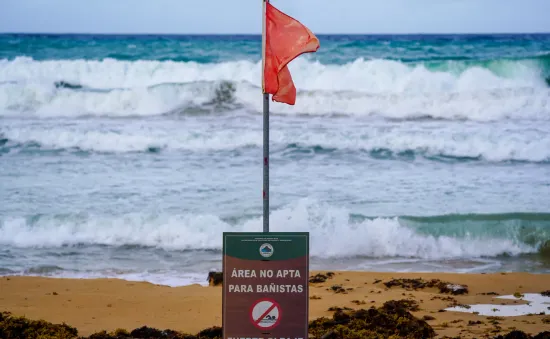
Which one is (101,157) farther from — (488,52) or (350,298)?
(488,52)

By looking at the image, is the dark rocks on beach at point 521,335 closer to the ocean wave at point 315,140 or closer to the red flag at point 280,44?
the red flag at point 280,44

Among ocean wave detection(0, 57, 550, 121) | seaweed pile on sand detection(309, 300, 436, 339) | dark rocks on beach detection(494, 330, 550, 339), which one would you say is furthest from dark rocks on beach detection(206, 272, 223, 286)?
ocean wave detection(0, 57, 550, 121)

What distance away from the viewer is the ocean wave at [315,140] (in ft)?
69.3

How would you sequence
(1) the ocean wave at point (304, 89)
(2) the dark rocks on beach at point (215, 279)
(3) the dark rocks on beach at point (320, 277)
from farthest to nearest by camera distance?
(1) the ocean wave at point (304, 89)
(3) the dark rocks on beach at point (320, 277)
(2) the dark rocks on beach at point (215, 279)

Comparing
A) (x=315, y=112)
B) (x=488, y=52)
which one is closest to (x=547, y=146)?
(x=315, y=112)

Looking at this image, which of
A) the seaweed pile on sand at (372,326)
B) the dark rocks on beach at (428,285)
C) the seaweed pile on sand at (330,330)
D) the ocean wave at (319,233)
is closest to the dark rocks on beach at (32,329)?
the seaweed pile on sand at (330,330)

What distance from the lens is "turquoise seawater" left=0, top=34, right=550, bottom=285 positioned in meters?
13.1

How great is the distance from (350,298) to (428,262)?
287 cm

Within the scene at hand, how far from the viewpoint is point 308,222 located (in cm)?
1444

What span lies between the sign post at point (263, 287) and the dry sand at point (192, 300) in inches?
94.0

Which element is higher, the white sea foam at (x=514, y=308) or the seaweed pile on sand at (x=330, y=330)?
the seaweed pile on sand at (x=330, y=330)

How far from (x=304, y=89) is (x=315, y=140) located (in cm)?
993

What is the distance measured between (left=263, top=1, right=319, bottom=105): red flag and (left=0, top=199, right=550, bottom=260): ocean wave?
6.08 m

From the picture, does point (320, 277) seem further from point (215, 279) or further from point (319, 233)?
point (319, 233)
